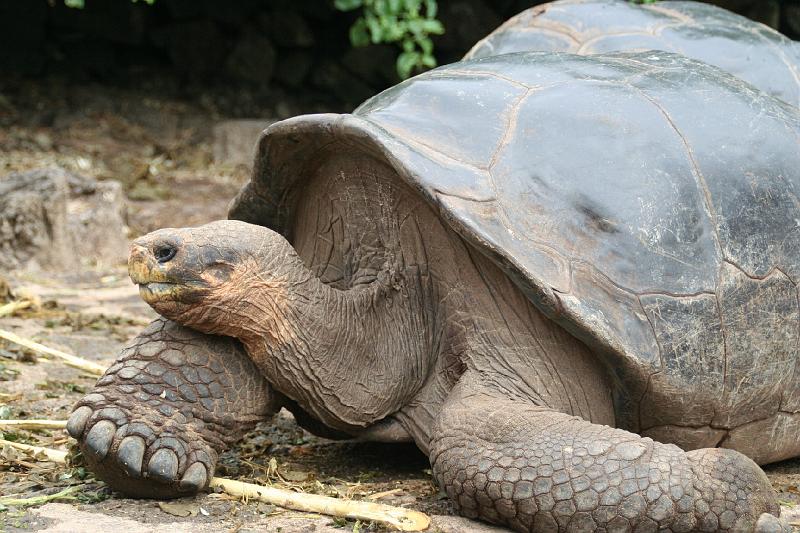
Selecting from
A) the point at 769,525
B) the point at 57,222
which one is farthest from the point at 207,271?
the point at 57,222

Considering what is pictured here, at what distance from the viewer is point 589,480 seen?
8.41ft

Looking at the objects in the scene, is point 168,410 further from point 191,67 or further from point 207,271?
point 191,67

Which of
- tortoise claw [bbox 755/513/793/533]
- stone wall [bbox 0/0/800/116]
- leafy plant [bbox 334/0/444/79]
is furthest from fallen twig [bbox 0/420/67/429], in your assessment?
stone wall [bbox 0/0/800/116]

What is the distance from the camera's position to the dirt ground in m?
2.69

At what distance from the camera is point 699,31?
4301 millimetres

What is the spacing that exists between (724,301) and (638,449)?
0.60 metres

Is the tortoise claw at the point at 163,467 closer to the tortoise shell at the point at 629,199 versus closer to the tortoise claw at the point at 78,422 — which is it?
the tortoise claw at the point at 78,422

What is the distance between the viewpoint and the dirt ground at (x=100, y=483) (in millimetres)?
2693

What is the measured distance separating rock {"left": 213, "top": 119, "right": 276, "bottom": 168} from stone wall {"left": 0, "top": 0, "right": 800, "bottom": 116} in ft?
2.27

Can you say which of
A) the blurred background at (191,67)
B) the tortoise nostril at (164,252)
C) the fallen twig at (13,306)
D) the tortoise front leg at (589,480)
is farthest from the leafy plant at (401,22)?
the tortoise front leg at (589,480)

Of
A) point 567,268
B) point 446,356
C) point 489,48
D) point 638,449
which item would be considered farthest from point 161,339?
point 489,48

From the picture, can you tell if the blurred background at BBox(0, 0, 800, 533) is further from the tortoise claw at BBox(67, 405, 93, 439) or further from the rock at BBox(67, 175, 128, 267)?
the tortoise claw at BBox(67, 405, 93, 439)

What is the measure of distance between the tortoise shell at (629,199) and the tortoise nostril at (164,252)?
561 mm

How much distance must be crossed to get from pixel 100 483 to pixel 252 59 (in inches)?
302
